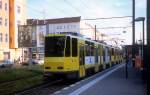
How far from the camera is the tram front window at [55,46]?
23250mm

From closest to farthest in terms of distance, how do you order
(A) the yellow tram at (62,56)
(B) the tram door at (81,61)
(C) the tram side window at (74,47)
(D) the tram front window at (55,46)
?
1. (A) the yellow tram at (62,56)
2. (D) the tram front window at (55,46)
3. (C) the tram side window at (74,47)
4. (B) the tram door at (81,61)

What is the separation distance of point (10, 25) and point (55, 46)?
57909 millimetres

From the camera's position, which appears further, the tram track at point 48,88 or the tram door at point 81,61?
the tram door at point 81,61

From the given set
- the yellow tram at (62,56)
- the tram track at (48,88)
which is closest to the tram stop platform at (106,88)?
the tram track at (48,88)

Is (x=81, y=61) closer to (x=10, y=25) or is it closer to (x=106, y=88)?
(x=106, y=88)

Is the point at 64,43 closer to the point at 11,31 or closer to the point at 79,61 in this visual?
the point at 79,61

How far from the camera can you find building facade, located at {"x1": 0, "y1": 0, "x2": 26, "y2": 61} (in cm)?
7494

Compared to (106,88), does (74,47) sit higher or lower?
higher

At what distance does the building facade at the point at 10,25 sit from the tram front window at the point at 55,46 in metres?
51.4

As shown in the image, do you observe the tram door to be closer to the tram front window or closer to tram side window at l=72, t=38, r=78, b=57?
tram side window at l=72, t=38, r=78, b=57

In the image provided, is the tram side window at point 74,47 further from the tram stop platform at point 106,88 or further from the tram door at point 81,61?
the tram stop platform at point 106,88

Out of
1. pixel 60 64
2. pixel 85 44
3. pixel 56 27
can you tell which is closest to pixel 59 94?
pixel 60 64

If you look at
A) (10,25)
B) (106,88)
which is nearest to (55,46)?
(106,88)

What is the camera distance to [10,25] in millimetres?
79688
